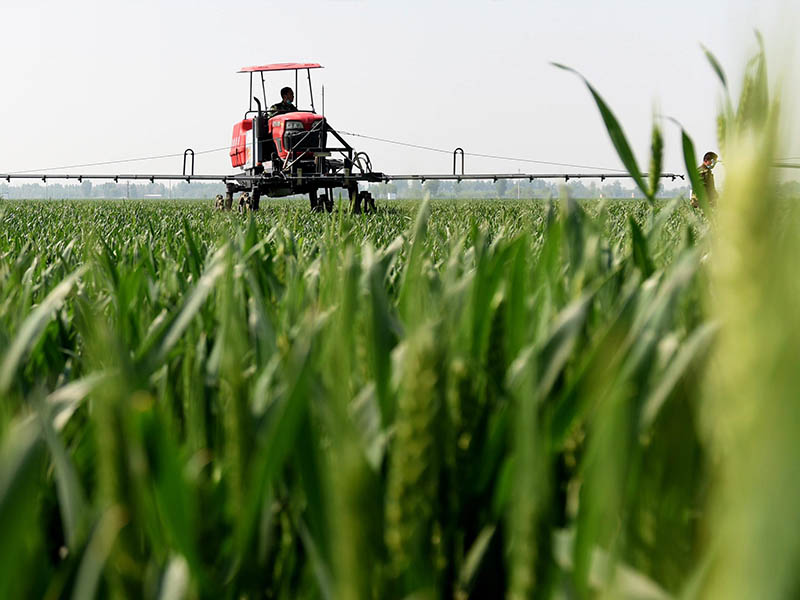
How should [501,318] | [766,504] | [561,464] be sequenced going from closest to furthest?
1. [766,504]
2. [561,464]
3. [501,318]

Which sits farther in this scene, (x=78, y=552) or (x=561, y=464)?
(x=561, y=464)

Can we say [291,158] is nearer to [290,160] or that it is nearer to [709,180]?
[290,160]

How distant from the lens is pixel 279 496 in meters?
0.56

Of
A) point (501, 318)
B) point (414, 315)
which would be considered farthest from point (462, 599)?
point (501, 318)

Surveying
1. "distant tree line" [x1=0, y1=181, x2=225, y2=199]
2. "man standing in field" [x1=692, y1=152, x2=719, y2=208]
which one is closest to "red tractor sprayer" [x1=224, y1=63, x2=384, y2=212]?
"man standing in field" [x1=692, y1=152, x2=719, y2=208]

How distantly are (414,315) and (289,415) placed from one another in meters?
0.11

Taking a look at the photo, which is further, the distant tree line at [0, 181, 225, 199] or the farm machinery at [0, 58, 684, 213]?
the distant tree line at [0, 181, 225, 199]

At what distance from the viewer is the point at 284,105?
14.1 metres

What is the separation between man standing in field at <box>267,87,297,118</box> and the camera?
45.4ft

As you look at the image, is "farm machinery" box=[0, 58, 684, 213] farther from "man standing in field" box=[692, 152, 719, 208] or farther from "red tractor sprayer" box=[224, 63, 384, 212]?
"man standing in field" box=[692, 152, 719, 208]

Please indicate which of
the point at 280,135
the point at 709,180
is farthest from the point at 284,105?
the point at 709,180

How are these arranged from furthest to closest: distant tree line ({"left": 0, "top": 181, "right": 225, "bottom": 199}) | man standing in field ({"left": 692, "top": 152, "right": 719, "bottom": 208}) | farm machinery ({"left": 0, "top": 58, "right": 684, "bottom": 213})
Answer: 1. distant tree line ({"left": 0, "top": 181, "right": 225, "bottom": 199})
2. farm machinery ({"left": 0, "top": 58, "right": 684, "bottom": 213})
3. man standing in field ({"left": 692, "top": 152, "right": 719, "bottom": 208})

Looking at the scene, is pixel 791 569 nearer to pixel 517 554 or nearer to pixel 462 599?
pixel 517 554

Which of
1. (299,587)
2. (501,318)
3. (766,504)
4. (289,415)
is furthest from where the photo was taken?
(501,318)
